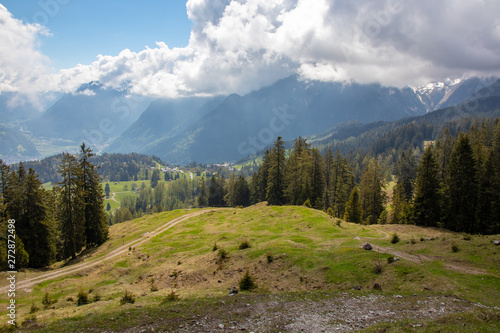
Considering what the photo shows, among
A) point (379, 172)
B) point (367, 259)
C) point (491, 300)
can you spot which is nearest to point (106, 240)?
point (367, 259)

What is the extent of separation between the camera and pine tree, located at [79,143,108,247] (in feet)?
164

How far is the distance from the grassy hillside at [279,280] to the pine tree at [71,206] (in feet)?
40.9

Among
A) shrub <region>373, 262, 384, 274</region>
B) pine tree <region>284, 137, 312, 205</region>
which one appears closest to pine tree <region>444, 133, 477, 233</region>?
pine tree <region>284, 137, 312, 205</region>

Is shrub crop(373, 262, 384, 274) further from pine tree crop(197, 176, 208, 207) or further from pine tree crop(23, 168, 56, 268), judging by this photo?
pine tree crop(197, 176, 208, 207)

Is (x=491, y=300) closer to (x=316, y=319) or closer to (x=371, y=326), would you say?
(x=371, y=326)

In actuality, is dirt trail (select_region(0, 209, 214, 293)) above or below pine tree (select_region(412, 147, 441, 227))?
below

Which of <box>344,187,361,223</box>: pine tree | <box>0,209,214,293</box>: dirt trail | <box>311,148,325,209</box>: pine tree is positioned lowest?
<box>0,209,214,293</box>: dirt trail

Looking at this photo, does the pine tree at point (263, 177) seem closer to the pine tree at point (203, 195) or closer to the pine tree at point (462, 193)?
the pine tree at point (203, 195)

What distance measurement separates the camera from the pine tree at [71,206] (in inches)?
1745

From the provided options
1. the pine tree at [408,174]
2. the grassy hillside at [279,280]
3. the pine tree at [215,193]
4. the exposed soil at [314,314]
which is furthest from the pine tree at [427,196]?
the pine tree at [215,193]

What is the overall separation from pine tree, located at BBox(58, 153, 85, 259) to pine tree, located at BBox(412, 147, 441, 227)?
64.2 metres

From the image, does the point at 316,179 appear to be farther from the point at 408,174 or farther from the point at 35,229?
the point at 35,229

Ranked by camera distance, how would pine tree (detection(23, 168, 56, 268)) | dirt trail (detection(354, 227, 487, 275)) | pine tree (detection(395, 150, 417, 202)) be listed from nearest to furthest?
dirt trail (detection(354, 227, 487, 275)), pine tree (detection(23, 168, 56, 268)), pine tree (detection(395, 150, 417, 202))

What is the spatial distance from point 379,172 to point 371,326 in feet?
221
